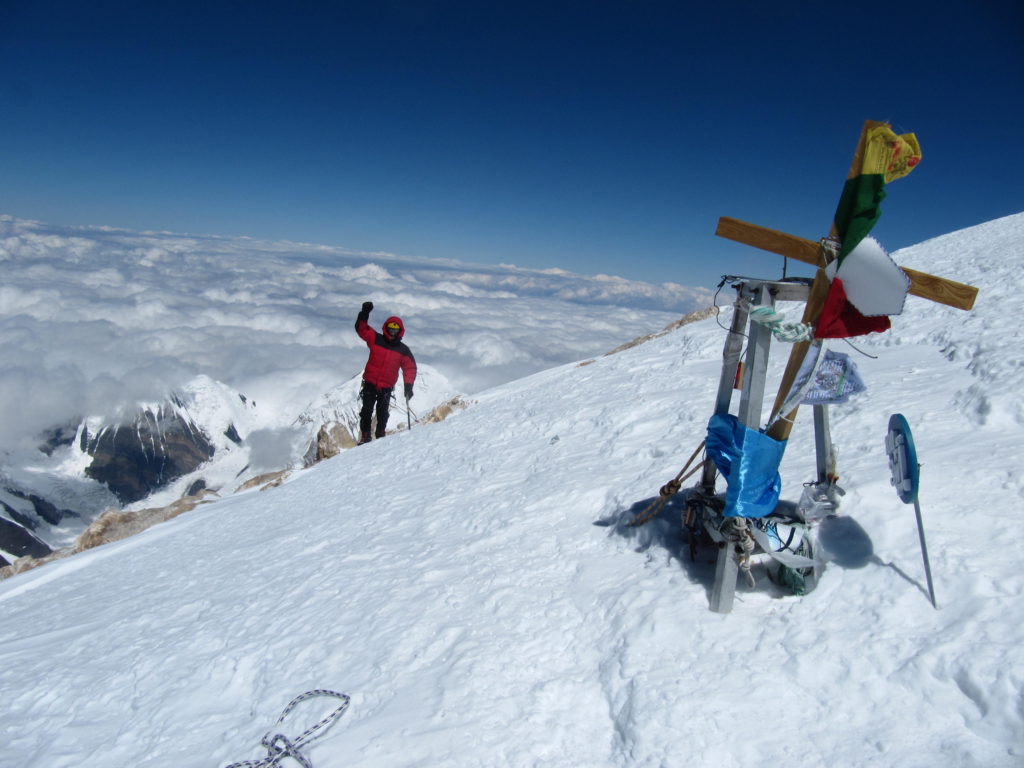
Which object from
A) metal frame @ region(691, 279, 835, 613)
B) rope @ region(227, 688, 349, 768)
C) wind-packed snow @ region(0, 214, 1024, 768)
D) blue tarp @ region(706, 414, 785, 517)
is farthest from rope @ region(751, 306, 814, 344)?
rope @ region(227, 688, 349, 768)

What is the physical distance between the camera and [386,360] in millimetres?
15898

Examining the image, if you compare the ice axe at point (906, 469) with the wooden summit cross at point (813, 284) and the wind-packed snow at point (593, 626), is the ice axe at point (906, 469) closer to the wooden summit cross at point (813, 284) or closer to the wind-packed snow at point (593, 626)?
the wind-packed snow at point (593, 626)

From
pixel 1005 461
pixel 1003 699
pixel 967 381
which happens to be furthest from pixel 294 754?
pixel 967 381

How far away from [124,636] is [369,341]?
32.3ft

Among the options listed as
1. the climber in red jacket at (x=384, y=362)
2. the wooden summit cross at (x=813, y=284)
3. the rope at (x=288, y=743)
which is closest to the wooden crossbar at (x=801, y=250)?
the wooden summit cross at (x=813, y=284)

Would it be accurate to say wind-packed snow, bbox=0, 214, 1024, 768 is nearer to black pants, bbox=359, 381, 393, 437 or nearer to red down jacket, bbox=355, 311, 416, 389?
red down jacket, bbox=355, 311, 416, 389

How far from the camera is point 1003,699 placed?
2.87 m

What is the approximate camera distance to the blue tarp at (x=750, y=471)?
397cm

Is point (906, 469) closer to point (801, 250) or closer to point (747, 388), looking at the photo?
point (747, 388)

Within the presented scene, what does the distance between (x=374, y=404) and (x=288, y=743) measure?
44.1 ft

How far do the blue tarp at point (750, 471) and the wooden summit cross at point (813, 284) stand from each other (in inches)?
13.1

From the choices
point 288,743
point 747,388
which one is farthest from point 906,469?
point 288,743

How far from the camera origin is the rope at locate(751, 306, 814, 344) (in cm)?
375

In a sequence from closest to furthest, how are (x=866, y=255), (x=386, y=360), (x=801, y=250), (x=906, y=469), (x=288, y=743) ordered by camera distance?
(x=866, y=255)
(x=906, y=469)
(x=801, y=250)
(x=288, y=743)
(x=386, y=360)
